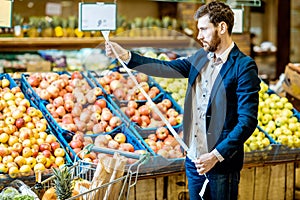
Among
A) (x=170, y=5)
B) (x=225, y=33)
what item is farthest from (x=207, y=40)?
(x=170, y=5)

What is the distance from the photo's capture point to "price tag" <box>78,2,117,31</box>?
3.28m

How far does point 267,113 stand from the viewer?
3.76 m

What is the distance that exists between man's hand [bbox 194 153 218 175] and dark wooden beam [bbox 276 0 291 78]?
5.30 meters

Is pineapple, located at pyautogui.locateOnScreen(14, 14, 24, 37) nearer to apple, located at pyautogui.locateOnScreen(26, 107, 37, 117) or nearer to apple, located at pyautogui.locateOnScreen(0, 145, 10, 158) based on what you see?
apple, located at pyautogui.locateOnScreen(26, 107, 37, 117)

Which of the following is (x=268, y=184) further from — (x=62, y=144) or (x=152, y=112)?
(x=62, y=144)

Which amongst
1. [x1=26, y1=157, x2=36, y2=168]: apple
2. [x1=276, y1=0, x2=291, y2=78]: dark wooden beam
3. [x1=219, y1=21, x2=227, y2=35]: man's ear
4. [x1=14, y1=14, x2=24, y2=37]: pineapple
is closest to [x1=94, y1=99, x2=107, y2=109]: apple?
[x1=26, y1=157, x2=36, y2=168]: apple

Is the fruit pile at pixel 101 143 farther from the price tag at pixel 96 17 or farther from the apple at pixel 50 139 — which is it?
the price tag at pixel 96 17

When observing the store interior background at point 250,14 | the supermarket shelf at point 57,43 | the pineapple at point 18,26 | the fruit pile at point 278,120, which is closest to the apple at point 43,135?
the fruit pile at point 278,120

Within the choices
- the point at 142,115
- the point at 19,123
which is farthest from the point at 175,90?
the point at 19,123

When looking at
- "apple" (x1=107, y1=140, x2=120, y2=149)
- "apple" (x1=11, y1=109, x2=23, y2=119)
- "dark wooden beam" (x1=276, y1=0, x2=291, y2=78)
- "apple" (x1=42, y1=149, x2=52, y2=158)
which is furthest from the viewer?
"dark wooden beam" (x1=276, y1=0, x2=291, y2=78)

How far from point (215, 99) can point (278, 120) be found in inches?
53.0

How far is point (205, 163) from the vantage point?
235 cm

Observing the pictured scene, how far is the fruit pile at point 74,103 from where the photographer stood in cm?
290

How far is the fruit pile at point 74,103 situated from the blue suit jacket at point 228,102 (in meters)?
0.45
